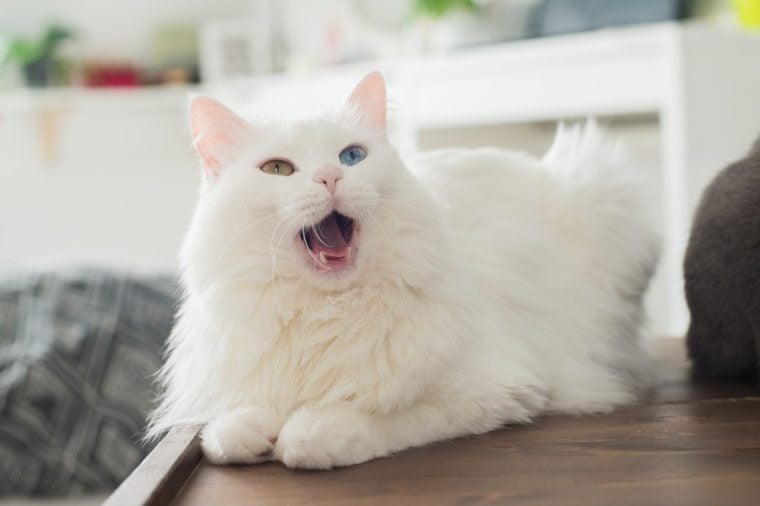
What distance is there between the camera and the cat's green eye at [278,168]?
1008 mm

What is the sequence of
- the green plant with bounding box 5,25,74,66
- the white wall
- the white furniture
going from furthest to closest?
the white wall
the green plant with bounding box 5,25,74,66
the white furniture

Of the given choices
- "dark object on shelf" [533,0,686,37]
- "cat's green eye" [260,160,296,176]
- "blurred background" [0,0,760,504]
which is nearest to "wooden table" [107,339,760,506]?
"cat's green eye" [260,160,296,176]

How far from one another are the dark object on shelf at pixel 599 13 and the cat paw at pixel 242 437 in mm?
2200

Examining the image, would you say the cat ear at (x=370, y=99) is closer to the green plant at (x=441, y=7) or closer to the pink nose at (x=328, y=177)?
the pink nose at (x=328, y=177)

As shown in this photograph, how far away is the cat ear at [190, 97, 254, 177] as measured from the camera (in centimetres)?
105

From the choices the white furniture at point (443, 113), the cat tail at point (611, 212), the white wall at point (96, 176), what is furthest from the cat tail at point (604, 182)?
the white wall at point (96, 176)

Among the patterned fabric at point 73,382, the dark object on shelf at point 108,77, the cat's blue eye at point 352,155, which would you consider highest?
the dark object on shelf at point 108,77

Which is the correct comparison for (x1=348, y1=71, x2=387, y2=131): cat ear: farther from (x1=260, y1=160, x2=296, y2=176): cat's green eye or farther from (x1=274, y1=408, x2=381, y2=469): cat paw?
(x1=274, y1=408, x2=381, y2=469): cat paw

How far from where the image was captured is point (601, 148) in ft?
4.75

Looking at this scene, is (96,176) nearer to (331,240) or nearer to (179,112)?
(179,112)

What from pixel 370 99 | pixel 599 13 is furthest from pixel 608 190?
pixel 599 13

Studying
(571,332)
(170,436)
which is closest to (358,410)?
(170,436)

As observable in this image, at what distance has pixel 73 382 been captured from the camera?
2.02 m

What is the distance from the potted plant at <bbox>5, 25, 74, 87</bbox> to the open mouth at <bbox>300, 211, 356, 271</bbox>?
155 inches
